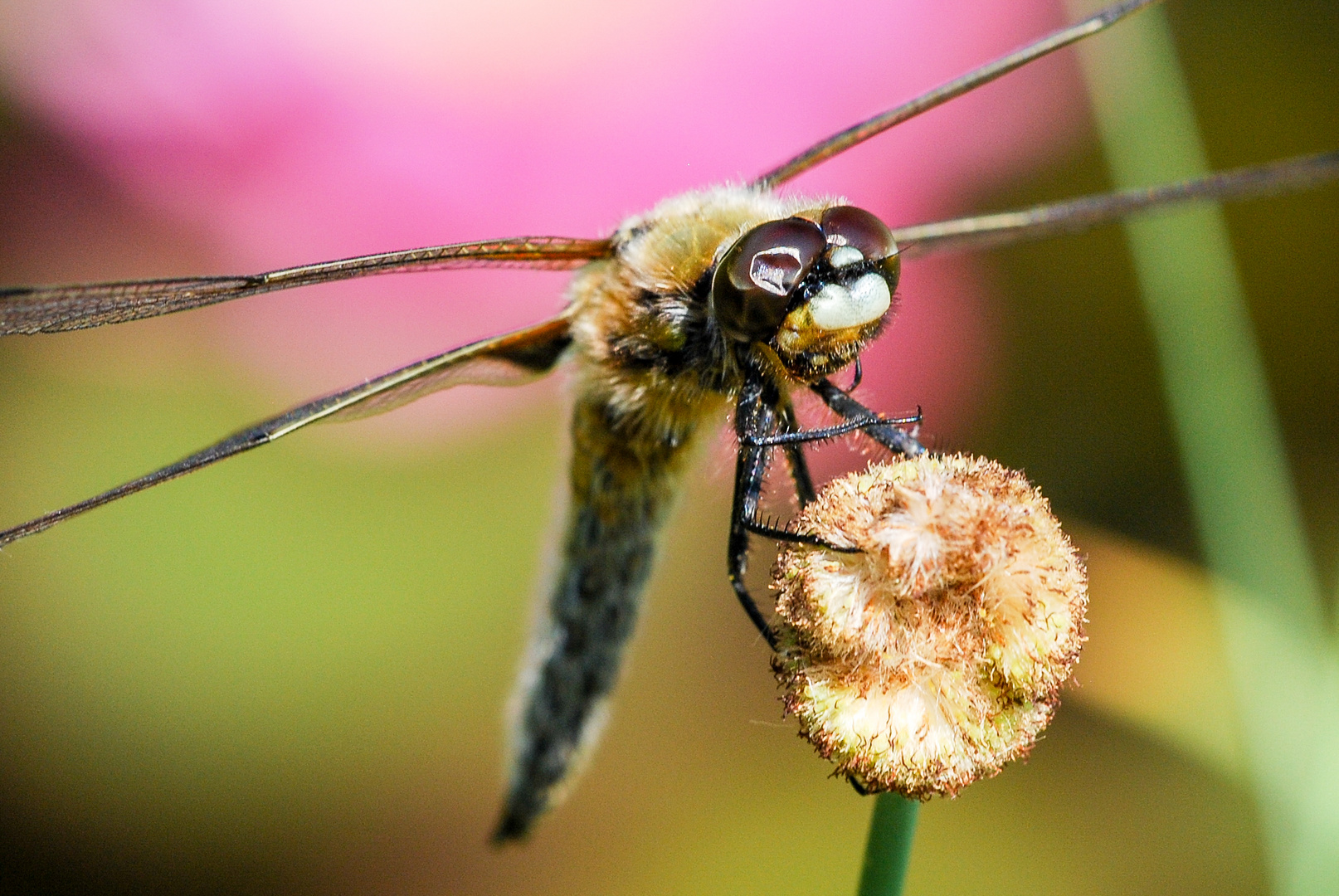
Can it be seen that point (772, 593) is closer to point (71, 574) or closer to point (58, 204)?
point (71, 574)

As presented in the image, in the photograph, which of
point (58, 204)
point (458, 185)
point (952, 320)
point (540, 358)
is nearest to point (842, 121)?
point (952, 320)

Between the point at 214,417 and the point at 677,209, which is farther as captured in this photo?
the point at 214,417

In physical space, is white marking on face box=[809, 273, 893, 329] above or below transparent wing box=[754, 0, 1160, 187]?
below

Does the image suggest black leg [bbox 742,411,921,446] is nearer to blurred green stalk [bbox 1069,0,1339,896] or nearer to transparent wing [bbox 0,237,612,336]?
transparent wing [bbox 0,237,612,336]

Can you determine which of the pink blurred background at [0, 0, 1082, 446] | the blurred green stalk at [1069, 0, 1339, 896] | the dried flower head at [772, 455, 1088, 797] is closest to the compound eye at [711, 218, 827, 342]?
the dried flower head at [772, 455, 1088, 797]

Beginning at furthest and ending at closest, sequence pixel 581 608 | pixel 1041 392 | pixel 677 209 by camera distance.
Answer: pixel 1041 392
pixel 581 608
pixel 677 209

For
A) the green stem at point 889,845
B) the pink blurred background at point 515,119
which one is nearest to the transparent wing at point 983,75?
the green stem at point 889,845

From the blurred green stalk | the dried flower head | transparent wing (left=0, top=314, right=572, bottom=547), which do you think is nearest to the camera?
the dried flower head

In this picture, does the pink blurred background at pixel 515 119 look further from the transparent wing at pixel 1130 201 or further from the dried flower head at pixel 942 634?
the dried flower head at pixel 942 634

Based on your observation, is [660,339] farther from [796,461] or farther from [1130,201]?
[1130,201]
